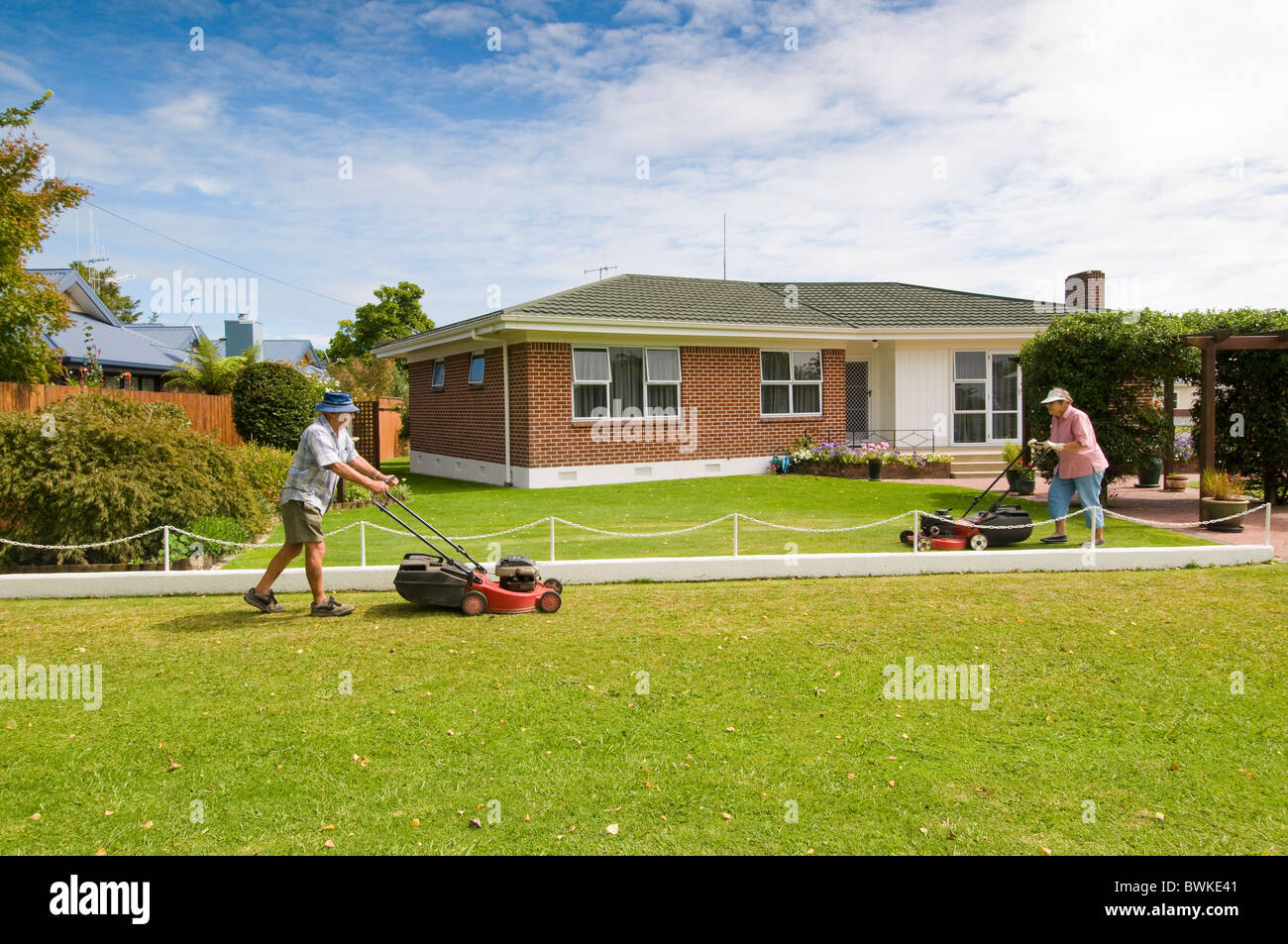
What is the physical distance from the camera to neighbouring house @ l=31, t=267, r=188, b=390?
84.5ft

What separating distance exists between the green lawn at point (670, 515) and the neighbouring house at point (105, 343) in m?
13.3

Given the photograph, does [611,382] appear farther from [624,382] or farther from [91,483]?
[91,483]

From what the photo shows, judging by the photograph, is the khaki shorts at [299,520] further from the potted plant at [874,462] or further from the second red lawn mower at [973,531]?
the potted plant at [874,462]

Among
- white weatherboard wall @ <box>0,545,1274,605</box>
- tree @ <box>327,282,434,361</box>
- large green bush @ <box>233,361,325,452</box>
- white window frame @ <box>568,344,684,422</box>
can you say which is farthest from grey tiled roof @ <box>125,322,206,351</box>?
white weatherboard wall @ <box>0,545,1274,605</box>

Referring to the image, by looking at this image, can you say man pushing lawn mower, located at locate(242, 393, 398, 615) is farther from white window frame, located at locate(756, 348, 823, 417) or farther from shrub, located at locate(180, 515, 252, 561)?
white window frame, located at locate(756, 348, 823, 417)

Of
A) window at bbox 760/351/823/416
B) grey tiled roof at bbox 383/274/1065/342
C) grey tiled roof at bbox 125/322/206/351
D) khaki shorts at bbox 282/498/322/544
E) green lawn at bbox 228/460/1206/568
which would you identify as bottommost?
green lawn at bbox 228/460/1206/568

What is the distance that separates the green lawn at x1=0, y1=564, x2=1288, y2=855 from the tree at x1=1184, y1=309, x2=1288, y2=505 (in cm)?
751

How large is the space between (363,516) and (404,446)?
1973 cm

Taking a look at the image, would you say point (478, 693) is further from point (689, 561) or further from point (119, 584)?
point (119, 584)

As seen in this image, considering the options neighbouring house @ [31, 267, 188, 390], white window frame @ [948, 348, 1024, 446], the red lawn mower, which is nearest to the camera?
the red lawn mower

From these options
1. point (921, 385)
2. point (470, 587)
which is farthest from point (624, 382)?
point (470, 587)

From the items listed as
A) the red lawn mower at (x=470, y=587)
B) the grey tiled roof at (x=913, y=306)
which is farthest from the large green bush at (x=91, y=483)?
the grey tiled roof at (x=913, y=306)
